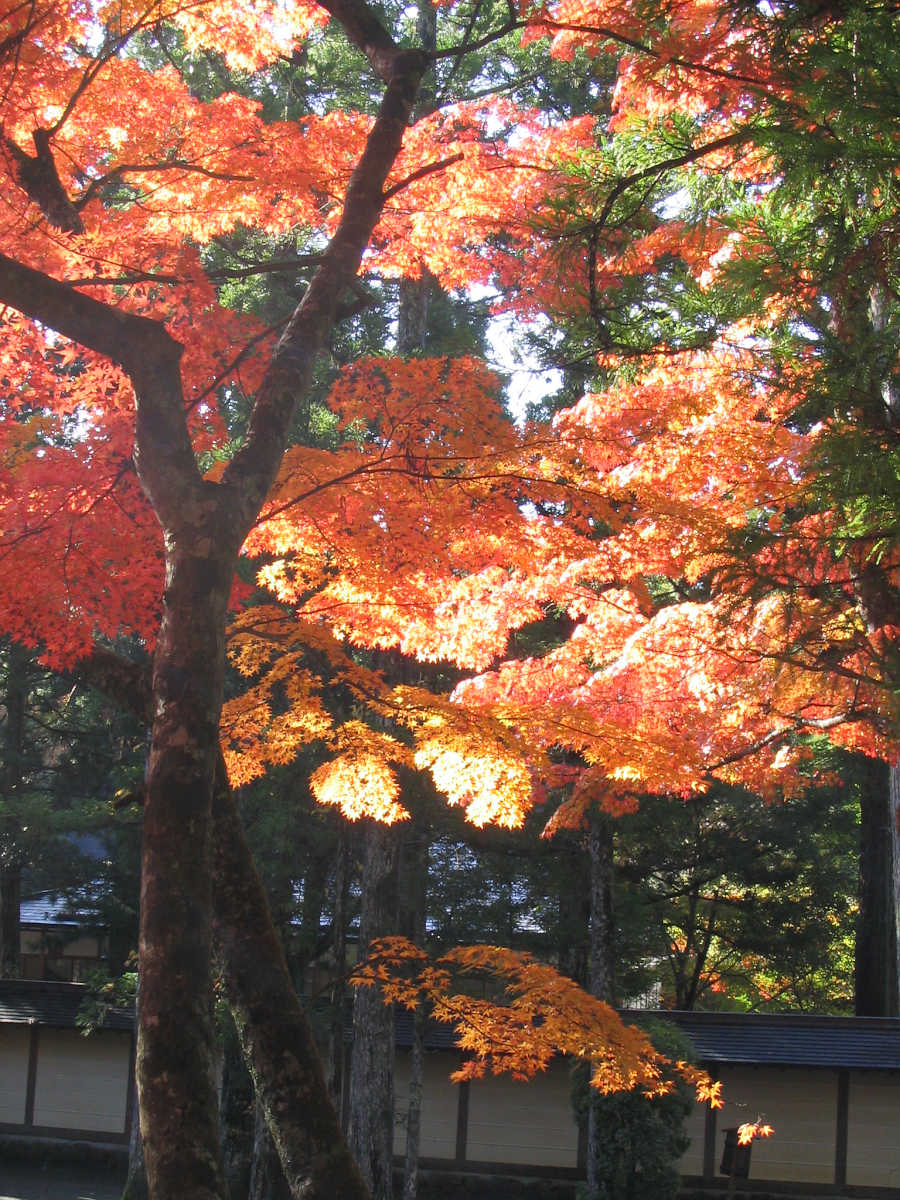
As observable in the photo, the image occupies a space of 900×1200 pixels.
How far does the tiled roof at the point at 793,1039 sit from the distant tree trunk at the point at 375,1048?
292 centimetres

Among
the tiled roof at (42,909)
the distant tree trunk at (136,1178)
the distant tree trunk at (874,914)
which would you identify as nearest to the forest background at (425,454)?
the distant tree trunk at (136,1178)

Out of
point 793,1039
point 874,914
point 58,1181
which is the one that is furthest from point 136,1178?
point 874,914

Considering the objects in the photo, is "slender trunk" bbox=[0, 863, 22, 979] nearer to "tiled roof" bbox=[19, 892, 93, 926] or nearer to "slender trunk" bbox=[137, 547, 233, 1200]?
"tiled roof" bbox=[19, 892, 93, 926]

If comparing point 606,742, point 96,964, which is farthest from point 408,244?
point 96,964

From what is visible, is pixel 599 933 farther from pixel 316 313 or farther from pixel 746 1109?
pixel 316 313

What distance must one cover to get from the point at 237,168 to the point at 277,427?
3001 millimetres

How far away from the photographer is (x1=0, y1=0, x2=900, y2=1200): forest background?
4527 mm

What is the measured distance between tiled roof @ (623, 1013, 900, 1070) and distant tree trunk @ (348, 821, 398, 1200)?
2.92m

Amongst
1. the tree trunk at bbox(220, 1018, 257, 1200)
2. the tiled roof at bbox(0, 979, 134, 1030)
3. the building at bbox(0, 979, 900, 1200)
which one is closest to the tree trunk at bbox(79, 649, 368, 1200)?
the building at bbox(0, 979, 900, 1200)

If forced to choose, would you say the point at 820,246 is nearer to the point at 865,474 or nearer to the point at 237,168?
the point at 865,474

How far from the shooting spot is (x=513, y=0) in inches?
240

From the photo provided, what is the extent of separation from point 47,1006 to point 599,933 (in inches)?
326

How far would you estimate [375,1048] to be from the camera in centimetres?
1178

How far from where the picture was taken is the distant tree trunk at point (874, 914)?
653 inches
